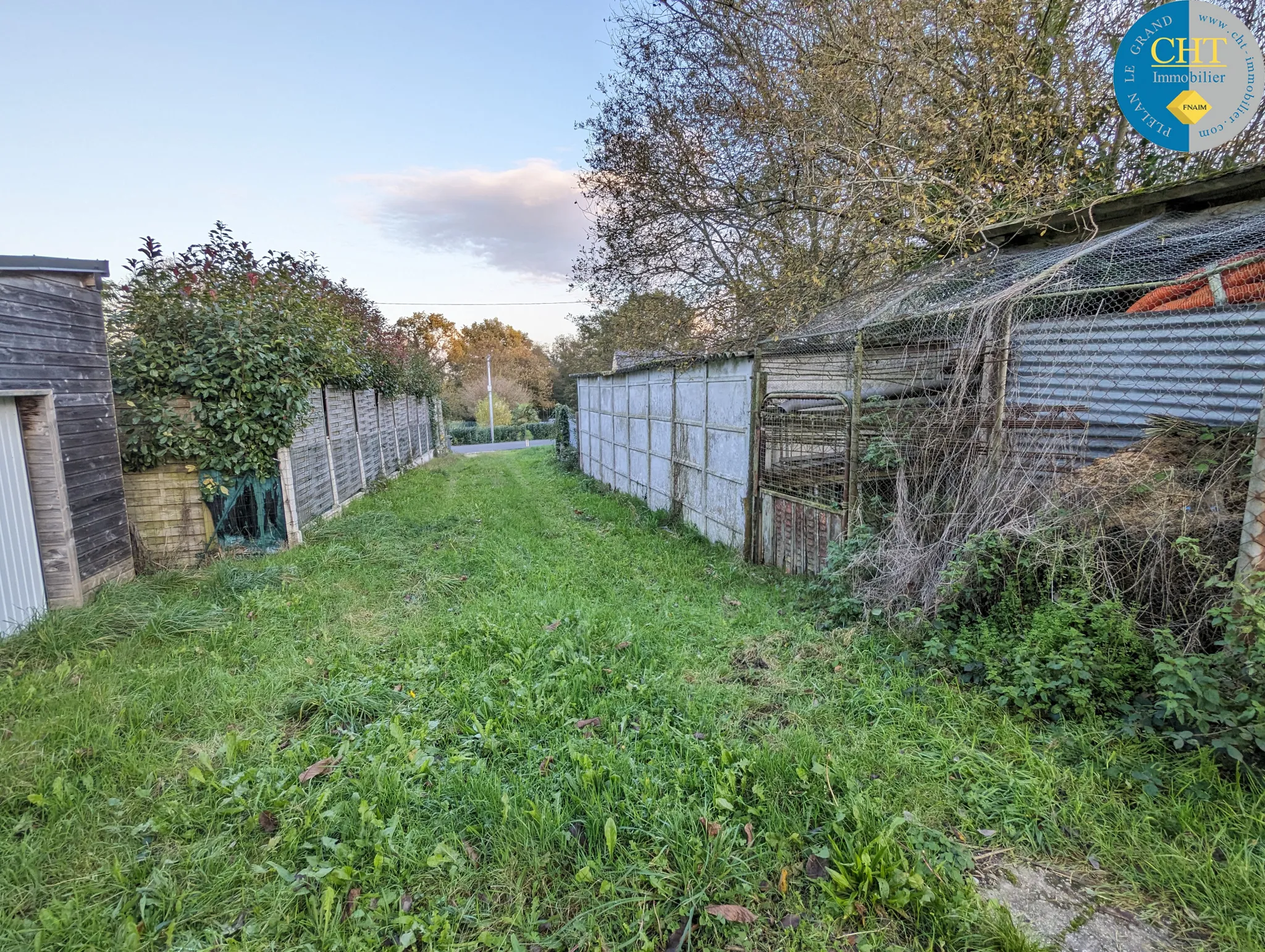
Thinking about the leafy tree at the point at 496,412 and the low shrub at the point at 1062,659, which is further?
the leafy tree at the point at 496,412

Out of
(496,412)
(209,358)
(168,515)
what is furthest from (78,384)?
(496,412)

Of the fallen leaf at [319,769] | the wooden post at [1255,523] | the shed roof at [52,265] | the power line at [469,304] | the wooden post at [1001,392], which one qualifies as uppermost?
the power line at [469,304]

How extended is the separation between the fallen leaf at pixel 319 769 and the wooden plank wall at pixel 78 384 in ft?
11.9

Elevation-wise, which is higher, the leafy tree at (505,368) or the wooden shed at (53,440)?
the leafy tree at (505,368)

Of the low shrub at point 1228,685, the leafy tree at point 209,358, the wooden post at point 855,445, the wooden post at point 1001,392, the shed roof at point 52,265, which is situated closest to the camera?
the low shrub at point 1228,685

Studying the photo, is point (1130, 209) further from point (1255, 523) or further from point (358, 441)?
point (358, 441)

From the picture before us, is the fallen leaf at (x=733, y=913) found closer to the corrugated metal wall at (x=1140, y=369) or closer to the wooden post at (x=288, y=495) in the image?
the corrugated metal wall at (x=1140, y=369)

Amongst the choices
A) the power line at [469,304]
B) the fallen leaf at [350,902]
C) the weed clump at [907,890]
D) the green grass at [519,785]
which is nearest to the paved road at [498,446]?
the power line at [469,304]

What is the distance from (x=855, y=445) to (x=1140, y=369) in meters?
1.76

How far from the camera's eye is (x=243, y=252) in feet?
20.9

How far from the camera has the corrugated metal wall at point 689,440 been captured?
5645 mm

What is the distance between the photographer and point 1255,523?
211cm

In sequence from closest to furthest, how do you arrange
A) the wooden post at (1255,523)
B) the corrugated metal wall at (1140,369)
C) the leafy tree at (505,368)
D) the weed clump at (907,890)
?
1. the weed clump at (907,890)
2. the wooden post at (1255,523)
3. the corrugated metal wall at (1140,369)
4. the leafy tree at (505,368)

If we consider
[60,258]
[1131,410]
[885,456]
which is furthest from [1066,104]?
[60,258]
